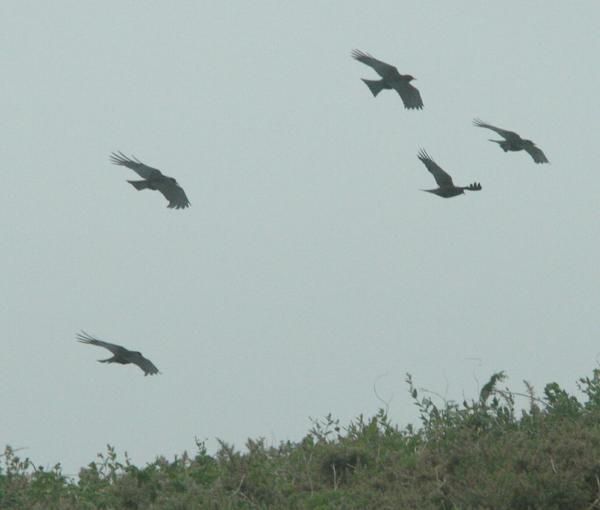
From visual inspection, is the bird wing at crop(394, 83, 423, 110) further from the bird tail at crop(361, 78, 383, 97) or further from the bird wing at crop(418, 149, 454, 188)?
the bird wing at crop(418, 149, 454, 188)

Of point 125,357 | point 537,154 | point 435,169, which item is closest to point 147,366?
point 125,357

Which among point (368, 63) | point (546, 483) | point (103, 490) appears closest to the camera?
point (546, 483)

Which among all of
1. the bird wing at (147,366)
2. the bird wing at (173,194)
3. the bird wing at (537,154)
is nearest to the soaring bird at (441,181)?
the bird wing at (537,154)

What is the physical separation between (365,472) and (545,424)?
1.62 metres

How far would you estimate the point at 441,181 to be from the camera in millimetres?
12375

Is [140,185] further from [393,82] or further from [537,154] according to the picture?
[537,154]

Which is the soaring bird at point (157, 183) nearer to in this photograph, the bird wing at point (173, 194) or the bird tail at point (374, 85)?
the bird wing at point (173, 194)

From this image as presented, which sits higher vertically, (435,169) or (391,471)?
(435,169)

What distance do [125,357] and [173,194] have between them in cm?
199

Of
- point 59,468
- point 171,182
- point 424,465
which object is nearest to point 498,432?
point 424,465

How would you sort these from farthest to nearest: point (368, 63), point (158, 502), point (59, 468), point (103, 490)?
point (368, 63) → point (59, 468) → point (103, 490) → point (158, 502)

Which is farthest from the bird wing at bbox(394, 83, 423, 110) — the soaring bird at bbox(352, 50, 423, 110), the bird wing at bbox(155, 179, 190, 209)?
the bird wing at bbox(155, 179, 190, 209)

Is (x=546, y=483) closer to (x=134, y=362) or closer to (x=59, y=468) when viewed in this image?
(x=59, y=468)

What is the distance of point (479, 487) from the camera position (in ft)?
25.9
